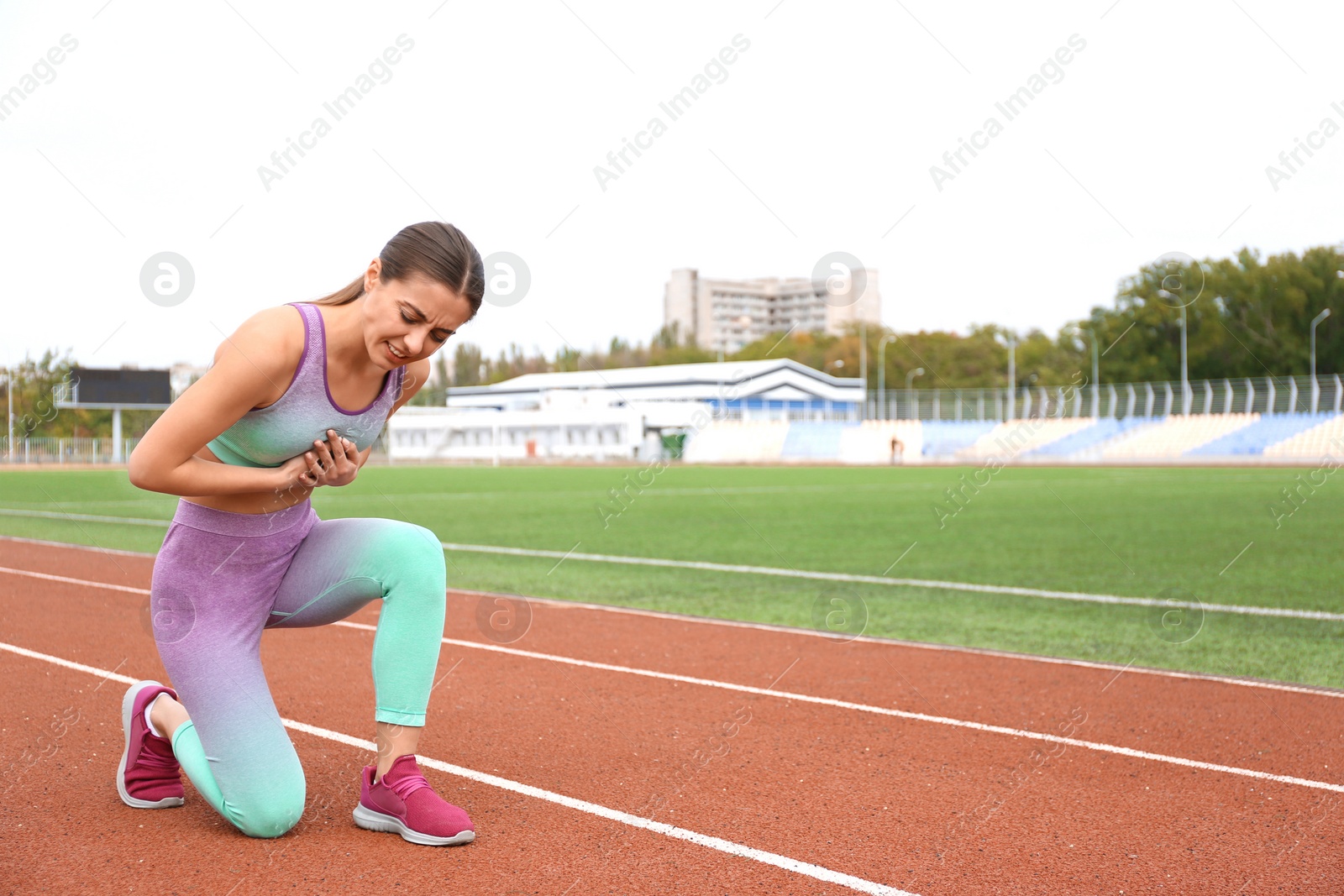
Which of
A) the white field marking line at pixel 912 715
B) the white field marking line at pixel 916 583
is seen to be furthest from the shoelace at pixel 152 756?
the white field marking line at pixel 916 583

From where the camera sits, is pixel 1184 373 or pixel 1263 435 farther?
pixel 1184 373

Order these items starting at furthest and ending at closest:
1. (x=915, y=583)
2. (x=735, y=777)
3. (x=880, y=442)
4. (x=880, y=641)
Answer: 1. (x=880, y=442)
2. (x=915, y=583)
3. (x=880, y=641)
4. (x=735, y=777)

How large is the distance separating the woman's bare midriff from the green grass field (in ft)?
17.3

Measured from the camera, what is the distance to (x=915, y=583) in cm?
1091

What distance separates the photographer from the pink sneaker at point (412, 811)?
3.42 metres

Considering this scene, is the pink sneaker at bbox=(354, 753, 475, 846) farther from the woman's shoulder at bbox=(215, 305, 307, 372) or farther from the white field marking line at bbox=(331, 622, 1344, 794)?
the woman's shoulder at bbox=(215, 305, 307, 372)

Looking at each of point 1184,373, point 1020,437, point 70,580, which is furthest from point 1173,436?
point 70,580

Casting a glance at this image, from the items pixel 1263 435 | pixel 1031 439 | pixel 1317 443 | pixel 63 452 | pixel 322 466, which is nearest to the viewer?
pixel 322 466

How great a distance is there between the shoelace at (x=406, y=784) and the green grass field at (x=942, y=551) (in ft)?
16.3

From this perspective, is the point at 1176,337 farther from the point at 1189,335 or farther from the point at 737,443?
the point at 737,443

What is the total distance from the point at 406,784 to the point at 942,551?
11332 millimetres

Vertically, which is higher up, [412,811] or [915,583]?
[412,811]

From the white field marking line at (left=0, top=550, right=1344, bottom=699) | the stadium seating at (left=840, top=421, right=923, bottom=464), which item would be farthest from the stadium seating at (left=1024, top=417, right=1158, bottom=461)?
the white field marking line at (left=0, top=550, right=1344, bottom=699)

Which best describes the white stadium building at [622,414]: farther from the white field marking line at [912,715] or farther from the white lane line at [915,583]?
the white field marking line at [912,715]
